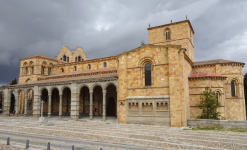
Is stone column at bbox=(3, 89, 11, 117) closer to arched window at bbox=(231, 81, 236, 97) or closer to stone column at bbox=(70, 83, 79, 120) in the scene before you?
stone column at bbox=(70, 83, 79, 120)

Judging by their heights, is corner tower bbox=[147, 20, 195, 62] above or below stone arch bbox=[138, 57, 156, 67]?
above

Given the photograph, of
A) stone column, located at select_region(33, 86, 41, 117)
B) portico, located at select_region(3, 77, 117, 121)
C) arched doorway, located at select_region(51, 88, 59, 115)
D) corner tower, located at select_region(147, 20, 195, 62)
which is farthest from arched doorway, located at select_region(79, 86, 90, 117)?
corner tower, located at select_region(147, 20, 195, 62)

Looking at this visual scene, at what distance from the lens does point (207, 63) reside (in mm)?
28984

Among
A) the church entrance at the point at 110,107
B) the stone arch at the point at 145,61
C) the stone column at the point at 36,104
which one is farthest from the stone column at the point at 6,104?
the stone arch at the point at 145,61

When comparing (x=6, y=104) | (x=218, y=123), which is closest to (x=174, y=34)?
(x=218, y=123)

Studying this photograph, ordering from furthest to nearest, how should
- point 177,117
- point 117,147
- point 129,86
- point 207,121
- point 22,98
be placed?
point 22,98 → point 129,86 → point 177,117 → point 207,121 → point 117,147

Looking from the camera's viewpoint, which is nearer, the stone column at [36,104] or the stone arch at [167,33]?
the stone arch at [167,33]

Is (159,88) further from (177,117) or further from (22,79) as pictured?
(22,79)

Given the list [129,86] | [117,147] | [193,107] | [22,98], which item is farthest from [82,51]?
[117,147]

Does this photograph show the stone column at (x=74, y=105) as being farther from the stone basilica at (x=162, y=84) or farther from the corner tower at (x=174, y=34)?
the corner tower at (x=174, y=34)

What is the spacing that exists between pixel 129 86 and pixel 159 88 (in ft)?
13.0

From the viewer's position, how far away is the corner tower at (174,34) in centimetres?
3075

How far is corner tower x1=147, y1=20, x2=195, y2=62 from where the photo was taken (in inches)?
1211

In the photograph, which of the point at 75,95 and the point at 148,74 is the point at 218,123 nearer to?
the point at 148,74
